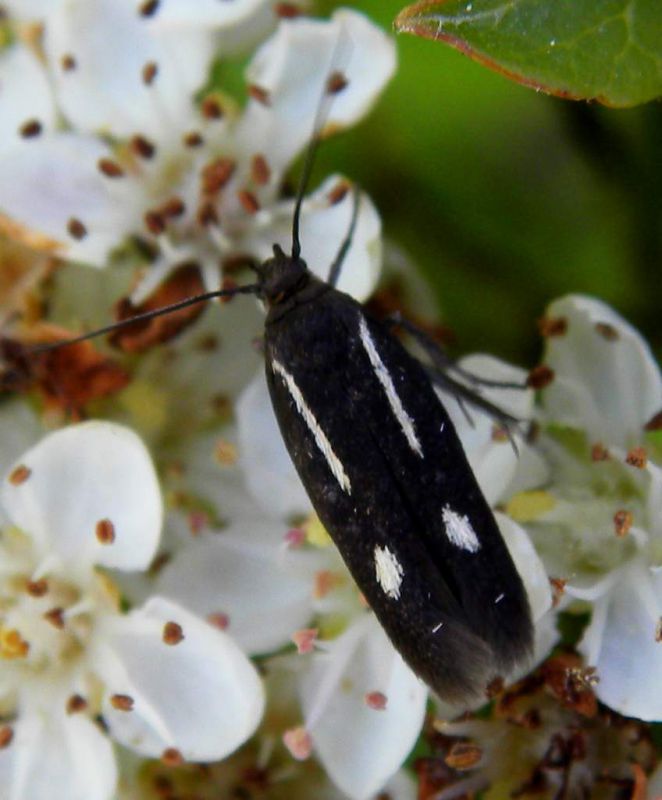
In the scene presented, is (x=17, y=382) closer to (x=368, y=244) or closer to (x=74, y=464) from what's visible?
(x=74, y=464)

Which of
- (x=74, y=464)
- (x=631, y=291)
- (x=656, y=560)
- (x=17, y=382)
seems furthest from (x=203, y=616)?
→ (x=631, y=291)

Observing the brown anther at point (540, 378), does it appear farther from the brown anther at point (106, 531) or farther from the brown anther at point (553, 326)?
the brown anther at point (106, 531)

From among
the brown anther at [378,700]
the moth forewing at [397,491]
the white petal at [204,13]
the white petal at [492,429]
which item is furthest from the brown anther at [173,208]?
the brown anther at [378,700]

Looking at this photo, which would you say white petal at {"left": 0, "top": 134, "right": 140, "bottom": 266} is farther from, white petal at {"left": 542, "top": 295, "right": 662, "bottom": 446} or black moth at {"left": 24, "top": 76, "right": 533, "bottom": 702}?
white petal at {"left": 542, "top": 295, "right": 662, "bottom": 446}

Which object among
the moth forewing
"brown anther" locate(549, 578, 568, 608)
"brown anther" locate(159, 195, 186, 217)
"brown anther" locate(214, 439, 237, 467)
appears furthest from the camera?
"brown anther" locate(159, 195, 186, 217)

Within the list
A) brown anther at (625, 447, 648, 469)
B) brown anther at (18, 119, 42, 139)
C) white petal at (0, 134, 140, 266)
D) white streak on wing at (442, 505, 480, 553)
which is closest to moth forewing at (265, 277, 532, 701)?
white streak on wing at (442, 505, 480, 553)

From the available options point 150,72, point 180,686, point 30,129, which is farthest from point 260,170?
point 180,686

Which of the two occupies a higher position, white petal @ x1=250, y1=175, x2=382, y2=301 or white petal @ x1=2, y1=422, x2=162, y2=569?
white petal @ x1=250, y1=175, x2=382, y2=301
